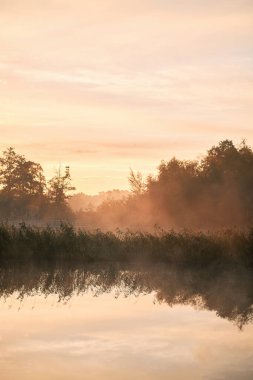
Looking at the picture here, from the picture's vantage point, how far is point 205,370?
25.7 ft

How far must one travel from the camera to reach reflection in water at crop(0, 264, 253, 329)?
13.8 m

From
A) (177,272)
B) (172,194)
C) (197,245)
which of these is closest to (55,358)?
(177,272)

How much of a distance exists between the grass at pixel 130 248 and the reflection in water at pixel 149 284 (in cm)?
80

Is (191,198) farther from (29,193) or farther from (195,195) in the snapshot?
(29,193)

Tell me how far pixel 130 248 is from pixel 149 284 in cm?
Answer: 514

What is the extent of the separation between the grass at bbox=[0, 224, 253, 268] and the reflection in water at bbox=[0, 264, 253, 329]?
805 millimetres

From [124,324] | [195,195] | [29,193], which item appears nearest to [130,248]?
[124,324]

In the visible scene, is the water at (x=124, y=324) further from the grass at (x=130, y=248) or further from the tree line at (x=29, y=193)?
the tree line at (x=29, y=193)

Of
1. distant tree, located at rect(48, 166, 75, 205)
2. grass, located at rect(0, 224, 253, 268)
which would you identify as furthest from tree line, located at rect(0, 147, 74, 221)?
grass, located at rect(0, 224, 253, 268)

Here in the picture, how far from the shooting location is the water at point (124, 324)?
7.91 metres

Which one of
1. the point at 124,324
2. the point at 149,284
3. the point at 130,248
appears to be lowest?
the point at 124,324

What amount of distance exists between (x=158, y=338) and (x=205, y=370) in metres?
2.19

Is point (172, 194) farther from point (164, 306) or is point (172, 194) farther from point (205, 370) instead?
point (205, 370)

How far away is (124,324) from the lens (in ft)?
36.7
